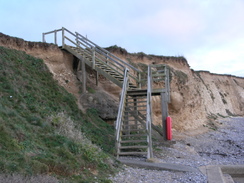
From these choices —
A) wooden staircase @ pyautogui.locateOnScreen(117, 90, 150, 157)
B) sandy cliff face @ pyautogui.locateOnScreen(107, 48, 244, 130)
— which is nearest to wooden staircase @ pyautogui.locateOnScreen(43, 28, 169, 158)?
wooden staircase @ pyautogui.locateOnScreen(117, 90, 150, 157)

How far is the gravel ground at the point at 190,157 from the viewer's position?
26.0 ft

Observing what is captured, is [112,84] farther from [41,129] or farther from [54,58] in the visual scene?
[41,129]

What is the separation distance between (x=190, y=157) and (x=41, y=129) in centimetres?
683

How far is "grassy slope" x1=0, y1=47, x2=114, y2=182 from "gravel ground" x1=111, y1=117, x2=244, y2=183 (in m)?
A: 0.91

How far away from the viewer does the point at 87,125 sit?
505 inches

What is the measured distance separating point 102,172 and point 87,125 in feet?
18.3

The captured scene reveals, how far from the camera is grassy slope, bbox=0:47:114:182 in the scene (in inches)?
244

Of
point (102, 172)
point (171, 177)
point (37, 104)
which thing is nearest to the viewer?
point (102, 172)

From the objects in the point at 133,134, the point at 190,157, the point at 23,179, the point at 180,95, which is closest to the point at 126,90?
the point at 133,134

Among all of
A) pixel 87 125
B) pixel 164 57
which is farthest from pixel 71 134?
pixel 164 57

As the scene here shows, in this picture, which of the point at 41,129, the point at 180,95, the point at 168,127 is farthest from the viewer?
the point at 180,95

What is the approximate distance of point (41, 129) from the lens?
27.9 feet

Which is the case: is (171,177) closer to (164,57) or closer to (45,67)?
(45,67)

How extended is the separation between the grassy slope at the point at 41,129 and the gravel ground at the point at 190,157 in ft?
3.00
